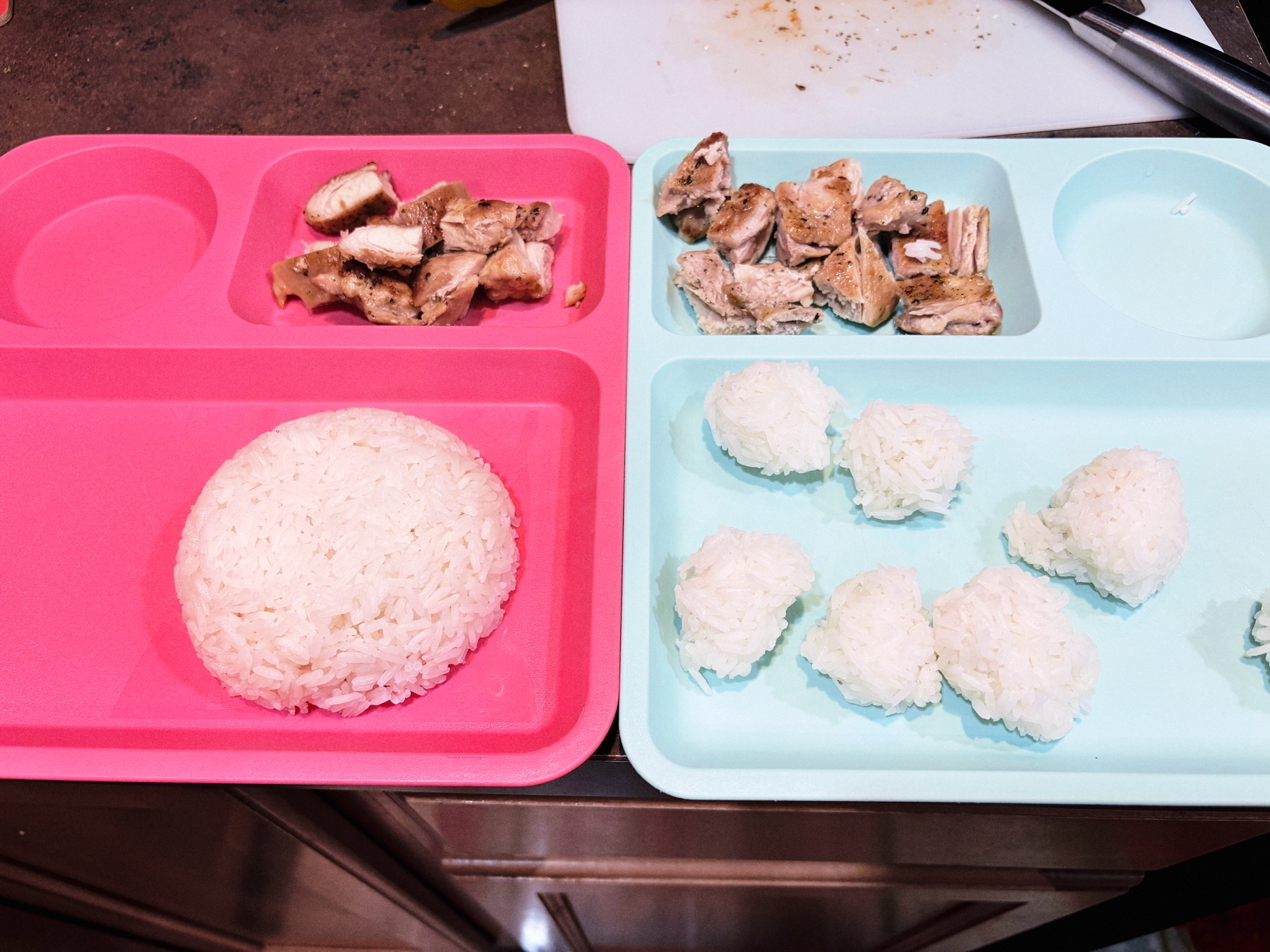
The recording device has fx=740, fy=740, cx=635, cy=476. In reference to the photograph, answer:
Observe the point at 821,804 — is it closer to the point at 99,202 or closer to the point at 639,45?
the point at 639,45

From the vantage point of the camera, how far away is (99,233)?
1824 millimetres

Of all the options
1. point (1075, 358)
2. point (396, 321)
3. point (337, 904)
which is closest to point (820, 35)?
point (1075, 358)

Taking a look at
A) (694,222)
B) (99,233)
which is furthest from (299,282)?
(694,222)

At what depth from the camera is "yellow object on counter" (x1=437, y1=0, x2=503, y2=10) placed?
1.99m

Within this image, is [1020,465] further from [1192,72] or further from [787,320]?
[1192,72]

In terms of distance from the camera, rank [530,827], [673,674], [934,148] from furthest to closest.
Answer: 1. [934,148]
2. [530,827]
3. [673,674]

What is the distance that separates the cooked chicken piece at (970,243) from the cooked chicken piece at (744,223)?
0.40 meters

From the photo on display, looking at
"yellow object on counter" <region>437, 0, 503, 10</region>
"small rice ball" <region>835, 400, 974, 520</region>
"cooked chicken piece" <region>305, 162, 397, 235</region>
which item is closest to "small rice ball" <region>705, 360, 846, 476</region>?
"small rice ball" <region>835, 400, 974, 520</region>

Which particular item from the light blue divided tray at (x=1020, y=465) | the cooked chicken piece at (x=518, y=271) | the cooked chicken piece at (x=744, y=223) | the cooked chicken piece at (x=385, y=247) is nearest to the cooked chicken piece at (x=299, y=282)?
the cooked chicken piece at (x=385, y=247)

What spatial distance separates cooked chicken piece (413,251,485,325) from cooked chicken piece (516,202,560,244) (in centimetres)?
11

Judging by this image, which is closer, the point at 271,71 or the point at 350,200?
the point at 350,200

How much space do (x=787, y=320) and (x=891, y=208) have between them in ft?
1.12

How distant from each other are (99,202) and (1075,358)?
7.59ft

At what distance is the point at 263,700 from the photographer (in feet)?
4.11
